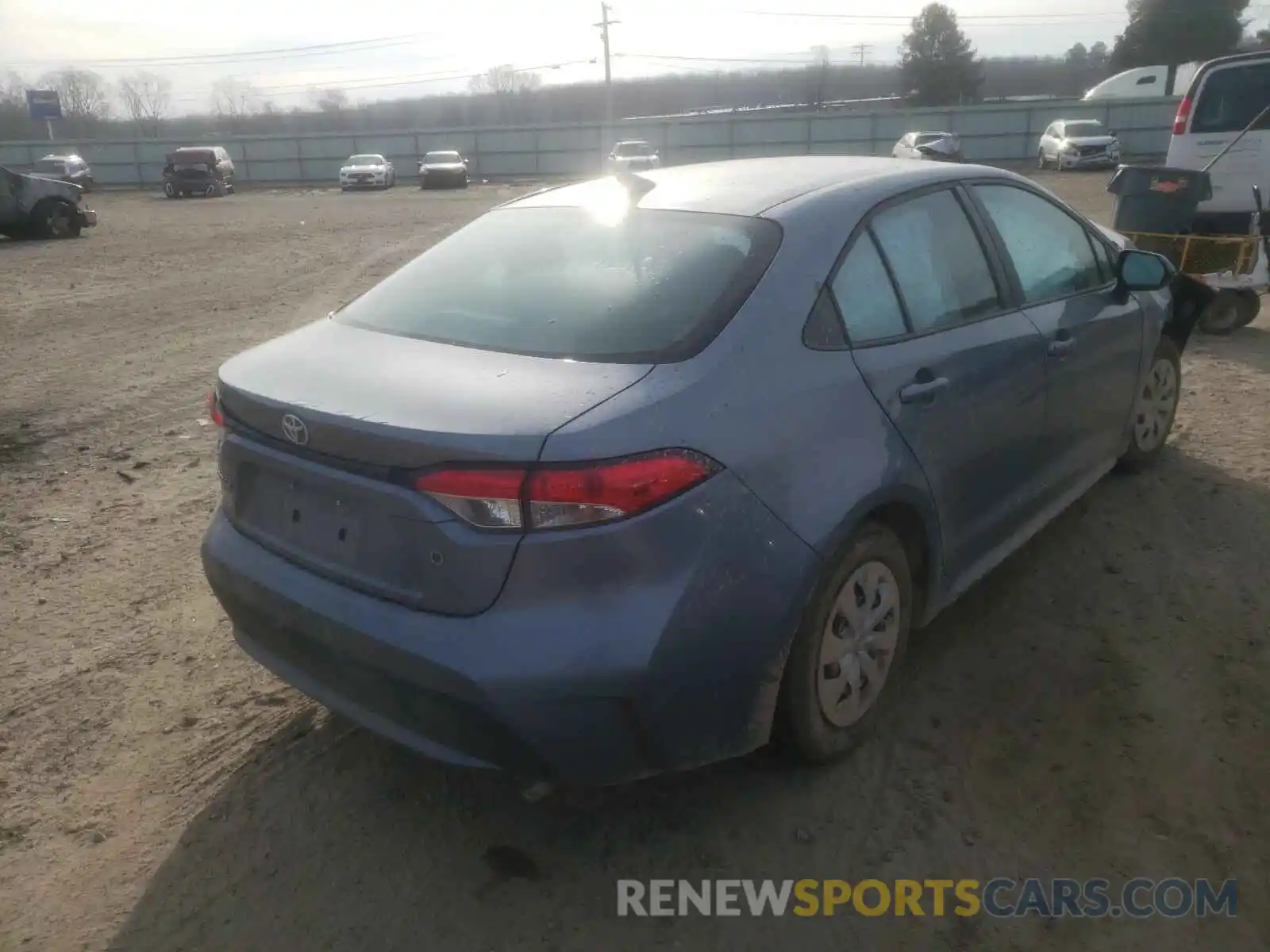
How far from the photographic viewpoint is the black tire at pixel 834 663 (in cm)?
264

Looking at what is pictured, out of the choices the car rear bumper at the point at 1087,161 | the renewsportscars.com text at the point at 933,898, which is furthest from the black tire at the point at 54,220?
the car rear bumper at the point at 1087,161

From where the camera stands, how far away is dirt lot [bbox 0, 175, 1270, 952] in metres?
2.45

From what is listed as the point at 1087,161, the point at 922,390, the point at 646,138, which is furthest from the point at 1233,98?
the point at 646,138

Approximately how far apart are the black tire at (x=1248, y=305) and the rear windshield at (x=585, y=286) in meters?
6.44

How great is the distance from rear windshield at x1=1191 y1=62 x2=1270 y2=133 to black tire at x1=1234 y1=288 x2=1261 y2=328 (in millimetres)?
1950

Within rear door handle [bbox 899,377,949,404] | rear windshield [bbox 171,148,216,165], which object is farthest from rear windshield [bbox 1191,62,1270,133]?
rear windshield [bbox 171,148,216,165]

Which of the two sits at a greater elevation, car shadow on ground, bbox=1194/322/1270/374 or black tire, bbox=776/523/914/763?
black tire, bbox=776/523/914/763

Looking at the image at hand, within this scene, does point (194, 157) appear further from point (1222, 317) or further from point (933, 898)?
point (933, 898)

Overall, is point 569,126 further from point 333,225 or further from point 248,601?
point 248,601

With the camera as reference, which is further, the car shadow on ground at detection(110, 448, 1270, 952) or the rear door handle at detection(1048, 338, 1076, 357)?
the rear door handle at detection(1048, 338, 1076, 357)

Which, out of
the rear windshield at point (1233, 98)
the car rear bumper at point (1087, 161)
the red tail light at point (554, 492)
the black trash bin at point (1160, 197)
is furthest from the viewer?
the car rear bumper at point (1087, 161)

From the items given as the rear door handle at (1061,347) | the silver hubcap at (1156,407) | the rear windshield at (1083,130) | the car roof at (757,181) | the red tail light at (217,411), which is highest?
the car roof at (757,181)

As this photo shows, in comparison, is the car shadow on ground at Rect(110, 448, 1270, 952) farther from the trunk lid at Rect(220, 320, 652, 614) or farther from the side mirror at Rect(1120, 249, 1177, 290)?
the side mirror at Rect(1120, 249, 1177, 290)

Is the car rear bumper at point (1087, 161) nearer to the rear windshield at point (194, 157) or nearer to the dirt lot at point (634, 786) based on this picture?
the rear windshield at point (194, 157)
